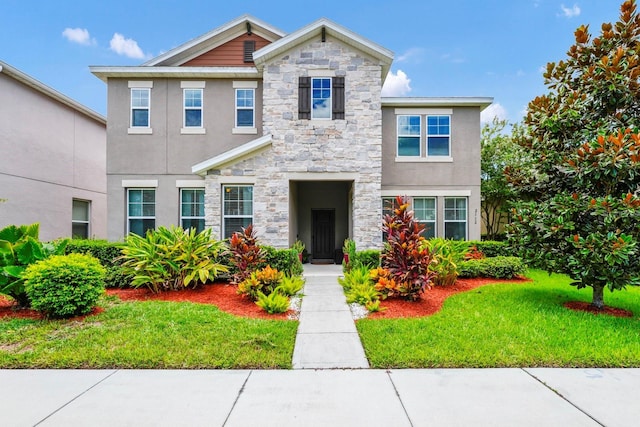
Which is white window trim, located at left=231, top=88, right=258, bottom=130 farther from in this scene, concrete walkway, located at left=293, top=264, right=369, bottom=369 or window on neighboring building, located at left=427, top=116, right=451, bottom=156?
window on neighboring building, located at left=427, top=116, right=451, bottom=156

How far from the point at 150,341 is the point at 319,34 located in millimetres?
10532

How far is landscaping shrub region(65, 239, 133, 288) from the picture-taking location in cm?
922

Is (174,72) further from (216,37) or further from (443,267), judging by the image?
(443,267)

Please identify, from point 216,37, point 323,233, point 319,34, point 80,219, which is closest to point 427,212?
point 323,233

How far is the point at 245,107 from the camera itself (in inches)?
A: 499

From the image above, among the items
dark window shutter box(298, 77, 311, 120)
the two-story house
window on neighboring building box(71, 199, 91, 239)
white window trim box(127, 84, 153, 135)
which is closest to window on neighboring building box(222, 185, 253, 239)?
the two-story house

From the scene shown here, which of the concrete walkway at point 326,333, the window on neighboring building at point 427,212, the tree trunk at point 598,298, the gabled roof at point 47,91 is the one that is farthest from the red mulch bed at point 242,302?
the gabled roof at point 47,91

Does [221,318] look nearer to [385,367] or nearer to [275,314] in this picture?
[275,314]

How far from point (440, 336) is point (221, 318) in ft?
12.9

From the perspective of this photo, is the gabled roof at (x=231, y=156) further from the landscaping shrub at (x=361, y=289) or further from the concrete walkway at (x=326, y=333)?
the landscaping shrub at (x=361, y=289)

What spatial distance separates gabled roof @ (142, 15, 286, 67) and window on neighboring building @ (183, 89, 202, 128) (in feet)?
6.43

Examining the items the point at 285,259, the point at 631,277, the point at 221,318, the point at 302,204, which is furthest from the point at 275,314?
the point at 302,204
